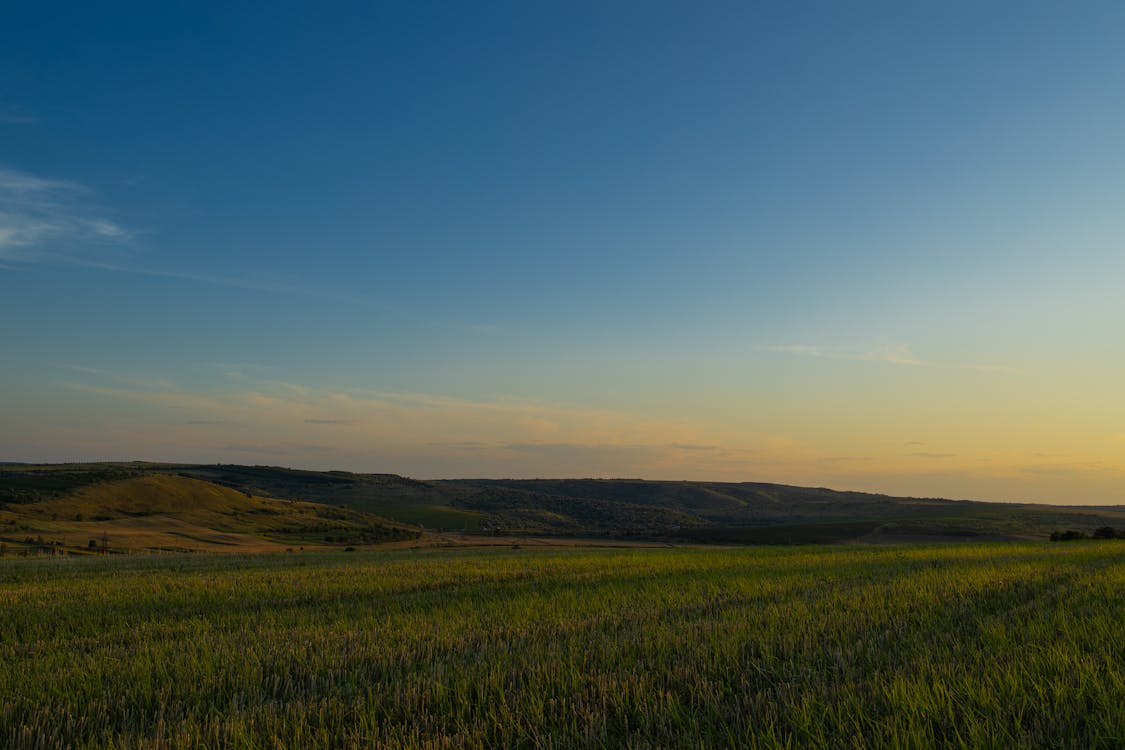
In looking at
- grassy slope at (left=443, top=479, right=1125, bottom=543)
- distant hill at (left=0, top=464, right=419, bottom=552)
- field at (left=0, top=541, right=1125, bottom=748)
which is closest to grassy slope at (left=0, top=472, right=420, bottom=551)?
distant hill at (left=0, top=464, right=419, bottom=552)

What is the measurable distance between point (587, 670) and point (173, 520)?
98212 mm

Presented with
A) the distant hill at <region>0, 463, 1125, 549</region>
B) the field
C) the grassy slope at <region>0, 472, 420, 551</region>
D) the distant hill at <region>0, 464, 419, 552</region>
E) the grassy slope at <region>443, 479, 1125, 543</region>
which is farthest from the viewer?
the grassy slope at <region>443, 479, 1125, 543</region>

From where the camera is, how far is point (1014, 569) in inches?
765

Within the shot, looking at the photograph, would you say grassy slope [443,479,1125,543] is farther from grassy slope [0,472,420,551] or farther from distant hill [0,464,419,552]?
distant hill [0,464,419,552]

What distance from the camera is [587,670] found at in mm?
7117

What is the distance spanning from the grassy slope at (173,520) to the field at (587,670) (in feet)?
191

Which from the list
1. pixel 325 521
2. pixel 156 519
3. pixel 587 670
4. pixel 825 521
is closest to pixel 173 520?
pixel 156 519

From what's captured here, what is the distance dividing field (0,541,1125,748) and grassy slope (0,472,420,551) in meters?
58.2

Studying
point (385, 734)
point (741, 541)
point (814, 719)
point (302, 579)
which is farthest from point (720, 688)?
point (741, 541)

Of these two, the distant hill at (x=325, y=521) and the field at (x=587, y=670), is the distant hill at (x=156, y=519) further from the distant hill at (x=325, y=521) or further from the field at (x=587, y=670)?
the field at (x=587, y=670)

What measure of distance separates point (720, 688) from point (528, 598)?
28.4 feet

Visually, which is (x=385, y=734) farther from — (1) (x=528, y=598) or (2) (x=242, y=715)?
(1) (x=528, y=598)

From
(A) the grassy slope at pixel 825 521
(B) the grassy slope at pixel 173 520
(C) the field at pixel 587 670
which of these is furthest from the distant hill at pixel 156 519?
(C) the field at pixel 587 670

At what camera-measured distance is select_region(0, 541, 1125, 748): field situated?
199 inches
